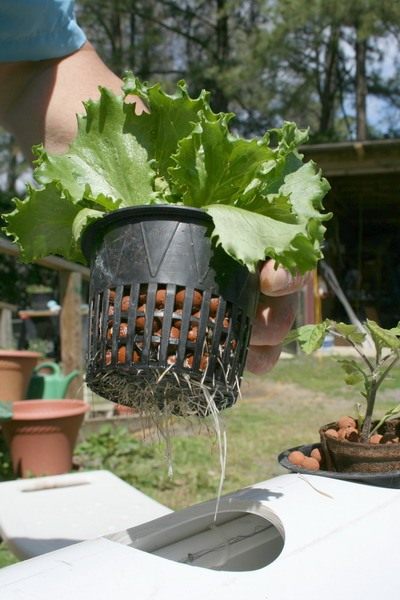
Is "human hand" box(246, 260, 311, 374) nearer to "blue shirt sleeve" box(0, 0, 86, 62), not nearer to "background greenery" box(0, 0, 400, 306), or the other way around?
"blue shirt sleeve" box(0, 0, 86, 62)

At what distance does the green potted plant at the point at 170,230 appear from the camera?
3.76 ft

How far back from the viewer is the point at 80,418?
446 cm

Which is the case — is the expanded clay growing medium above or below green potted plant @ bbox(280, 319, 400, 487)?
above

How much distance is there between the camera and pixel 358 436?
152 centimetres

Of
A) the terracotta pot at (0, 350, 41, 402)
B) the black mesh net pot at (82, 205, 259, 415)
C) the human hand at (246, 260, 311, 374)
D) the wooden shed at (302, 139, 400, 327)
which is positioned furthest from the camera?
the wooden shed at (302, 139, 400, 327)

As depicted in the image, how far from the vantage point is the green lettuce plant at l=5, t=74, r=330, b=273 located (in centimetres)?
119

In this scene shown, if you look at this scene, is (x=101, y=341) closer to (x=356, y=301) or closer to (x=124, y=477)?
(x=124, y=477)

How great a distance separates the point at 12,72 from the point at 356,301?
13.3 m

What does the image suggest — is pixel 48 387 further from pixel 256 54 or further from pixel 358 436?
pixel 256 54

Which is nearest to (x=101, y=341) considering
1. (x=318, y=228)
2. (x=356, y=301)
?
(x=318, y=228)

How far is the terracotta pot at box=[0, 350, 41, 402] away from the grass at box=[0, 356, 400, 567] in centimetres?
45

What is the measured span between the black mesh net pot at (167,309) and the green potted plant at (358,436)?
34 cm

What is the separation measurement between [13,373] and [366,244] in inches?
486

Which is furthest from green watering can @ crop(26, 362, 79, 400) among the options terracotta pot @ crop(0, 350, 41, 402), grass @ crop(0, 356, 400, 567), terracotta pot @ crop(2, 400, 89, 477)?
terracotta pot @ crop(2, 400, 89, 477)
